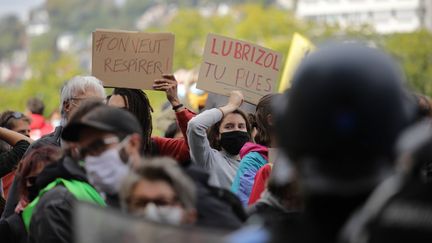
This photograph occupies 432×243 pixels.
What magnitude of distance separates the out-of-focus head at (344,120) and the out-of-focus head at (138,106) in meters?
3.82

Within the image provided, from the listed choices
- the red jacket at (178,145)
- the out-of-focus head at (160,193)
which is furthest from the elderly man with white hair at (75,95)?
the out-of-focus head at (160,193)

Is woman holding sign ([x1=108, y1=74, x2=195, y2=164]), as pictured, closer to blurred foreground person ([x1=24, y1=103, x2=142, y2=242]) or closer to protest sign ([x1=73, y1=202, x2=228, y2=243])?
blurred foreground person ([x1=24, y1=103, x2=142, y2=242])

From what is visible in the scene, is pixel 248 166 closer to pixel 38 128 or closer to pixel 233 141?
pixel 233 141

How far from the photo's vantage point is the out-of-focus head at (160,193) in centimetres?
351

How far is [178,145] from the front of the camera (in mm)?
6832

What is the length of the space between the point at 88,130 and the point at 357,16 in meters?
152

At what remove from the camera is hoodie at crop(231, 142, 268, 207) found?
6664mm

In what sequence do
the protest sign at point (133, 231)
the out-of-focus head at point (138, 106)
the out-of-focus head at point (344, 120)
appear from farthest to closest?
1. the out-of-focus head at point (138, 106)
2. the protest sign at point (133, 231)
3. the out-of-focus head at point (344, 120)

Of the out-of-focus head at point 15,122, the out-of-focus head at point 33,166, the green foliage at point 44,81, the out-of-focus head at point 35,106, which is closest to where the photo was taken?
the out-of-focus head at point 33,166

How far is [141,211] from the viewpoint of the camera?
11.6 feet

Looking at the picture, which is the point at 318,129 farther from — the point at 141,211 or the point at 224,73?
the point at 224,73

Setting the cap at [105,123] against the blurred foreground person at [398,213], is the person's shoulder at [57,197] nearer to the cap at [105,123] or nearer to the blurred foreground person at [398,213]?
the cap at [105,123]

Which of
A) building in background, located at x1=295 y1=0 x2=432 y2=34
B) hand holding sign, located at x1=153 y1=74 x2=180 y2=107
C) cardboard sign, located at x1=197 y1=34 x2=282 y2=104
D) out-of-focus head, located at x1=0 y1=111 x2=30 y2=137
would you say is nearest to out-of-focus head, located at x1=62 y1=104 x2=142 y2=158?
hand holding sign, located at x1=153 y1=74 x2=180 y2=107

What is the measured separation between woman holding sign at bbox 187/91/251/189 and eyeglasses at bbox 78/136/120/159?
2335 millimetres
